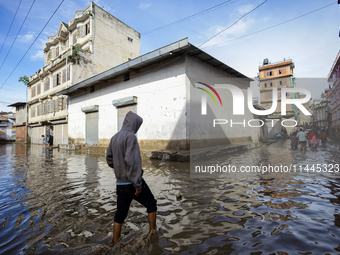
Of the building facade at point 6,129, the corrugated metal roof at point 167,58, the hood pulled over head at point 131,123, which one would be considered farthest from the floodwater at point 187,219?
the building facade at point 6,129

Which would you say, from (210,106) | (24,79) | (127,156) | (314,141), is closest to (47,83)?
(24,79)

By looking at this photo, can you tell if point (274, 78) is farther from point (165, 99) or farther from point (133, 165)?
point (133, 165)

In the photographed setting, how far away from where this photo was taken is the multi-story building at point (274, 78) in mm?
44375

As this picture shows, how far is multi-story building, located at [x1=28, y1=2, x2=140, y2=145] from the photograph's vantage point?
67.9ft

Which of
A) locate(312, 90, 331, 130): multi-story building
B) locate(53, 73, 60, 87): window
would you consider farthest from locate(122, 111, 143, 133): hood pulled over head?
locate(312, 90, 331, 130): multi-story building

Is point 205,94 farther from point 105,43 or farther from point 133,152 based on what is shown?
point 105,43

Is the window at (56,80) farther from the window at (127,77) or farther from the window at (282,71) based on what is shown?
the window at (282,71)

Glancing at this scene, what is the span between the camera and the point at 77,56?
20.0m

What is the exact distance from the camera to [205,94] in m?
11.8

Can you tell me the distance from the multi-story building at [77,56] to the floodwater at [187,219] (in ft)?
47.6

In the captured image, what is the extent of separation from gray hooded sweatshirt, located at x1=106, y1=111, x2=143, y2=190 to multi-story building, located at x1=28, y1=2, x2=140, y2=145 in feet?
51.8

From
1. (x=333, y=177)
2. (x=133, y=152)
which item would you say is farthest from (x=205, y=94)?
(x=133, y=152)

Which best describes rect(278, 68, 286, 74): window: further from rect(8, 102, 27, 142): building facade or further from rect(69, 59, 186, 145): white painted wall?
rect(8, 102, 27, 142): building facade

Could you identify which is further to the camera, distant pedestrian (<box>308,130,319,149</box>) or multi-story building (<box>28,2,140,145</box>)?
multi-story building (<box>28,2,140,145</box>)
